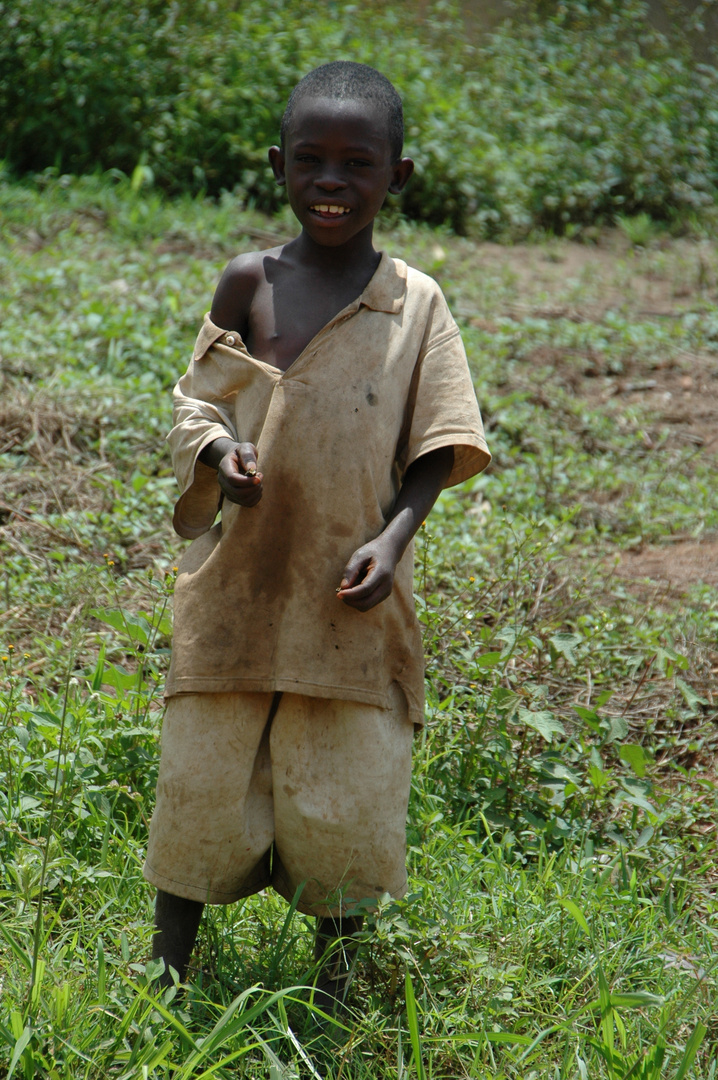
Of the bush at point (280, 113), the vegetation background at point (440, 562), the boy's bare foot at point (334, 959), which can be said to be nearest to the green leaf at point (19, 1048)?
the vegetation background at point (440, 562)

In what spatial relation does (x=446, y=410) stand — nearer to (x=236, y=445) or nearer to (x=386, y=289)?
(x=386, y=289)

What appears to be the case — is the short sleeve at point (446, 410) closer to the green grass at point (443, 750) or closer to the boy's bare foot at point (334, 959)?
the green grass at point (443, 750)

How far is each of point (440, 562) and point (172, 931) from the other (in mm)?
1677

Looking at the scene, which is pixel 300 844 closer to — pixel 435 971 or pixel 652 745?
pixel 435 971

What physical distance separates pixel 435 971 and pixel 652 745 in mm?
1142

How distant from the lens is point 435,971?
2074mm

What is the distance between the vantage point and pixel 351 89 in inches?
70.7

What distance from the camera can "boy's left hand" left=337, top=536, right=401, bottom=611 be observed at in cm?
178

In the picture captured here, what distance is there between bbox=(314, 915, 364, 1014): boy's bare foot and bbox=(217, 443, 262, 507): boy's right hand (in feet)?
2.62

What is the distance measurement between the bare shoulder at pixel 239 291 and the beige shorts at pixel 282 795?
0.67m

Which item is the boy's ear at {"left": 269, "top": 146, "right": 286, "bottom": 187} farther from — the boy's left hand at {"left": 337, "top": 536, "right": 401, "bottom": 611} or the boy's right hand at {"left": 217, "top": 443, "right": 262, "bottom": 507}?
the boy's left hand at {"left": 337, "top": 536, "right": 401, "bottom": 611}

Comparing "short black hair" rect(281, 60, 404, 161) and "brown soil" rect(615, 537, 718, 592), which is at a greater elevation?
"short black hair" rect(281, 60, 404, 161)

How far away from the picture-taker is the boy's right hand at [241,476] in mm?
1756

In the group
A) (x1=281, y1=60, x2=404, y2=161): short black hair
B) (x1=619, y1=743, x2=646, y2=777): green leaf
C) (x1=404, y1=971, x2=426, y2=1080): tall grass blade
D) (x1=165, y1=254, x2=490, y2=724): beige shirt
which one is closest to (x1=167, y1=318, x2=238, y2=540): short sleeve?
(x1=165, y1=254, x2=490, y2=724): beige shirt
